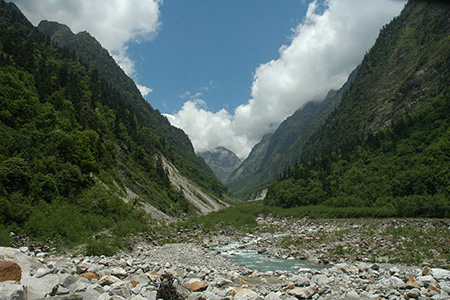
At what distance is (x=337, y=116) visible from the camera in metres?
146

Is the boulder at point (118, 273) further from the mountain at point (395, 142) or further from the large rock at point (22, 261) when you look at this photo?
the mountain at point (395, 142)

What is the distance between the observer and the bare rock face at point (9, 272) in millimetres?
6498

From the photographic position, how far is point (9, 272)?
6.64 metres

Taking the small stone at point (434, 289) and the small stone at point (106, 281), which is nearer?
the small stone at point (106, 281)

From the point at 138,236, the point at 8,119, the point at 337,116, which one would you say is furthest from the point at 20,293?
the point at 337,116

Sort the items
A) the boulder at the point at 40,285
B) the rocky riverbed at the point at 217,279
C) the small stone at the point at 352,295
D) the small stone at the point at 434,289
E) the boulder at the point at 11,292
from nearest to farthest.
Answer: the boulder at the point at 11,292 → the boulder at the point at 40,285 → the rocky riverbed at the point at 217,279 → the small stone at the point at 434,289 → the small stone at the point at 352,295

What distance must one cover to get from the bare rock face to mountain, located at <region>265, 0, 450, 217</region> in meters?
13.5

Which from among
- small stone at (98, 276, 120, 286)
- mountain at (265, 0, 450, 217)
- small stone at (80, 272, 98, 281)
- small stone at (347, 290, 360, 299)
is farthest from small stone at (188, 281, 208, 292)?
mountain at (265, 0, 450, 217)

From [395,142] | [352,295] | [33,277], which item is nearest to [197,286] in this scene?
[33,277]

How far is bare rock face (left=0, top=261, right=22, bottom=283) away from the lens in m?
6.50

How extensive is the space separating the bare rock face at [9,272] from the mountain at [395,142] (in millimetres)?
13453

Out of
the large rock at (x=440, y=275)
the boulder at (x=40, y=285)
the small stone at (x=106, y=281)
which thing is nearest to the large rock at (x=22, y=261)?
the boulder at (x=40, y=285)

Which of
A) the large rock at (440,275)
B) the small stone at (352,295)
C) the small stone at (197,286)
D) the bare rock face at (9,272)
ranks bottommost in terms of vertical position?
the small stone at (352,295)

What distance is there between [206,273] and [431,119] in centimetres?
6838
